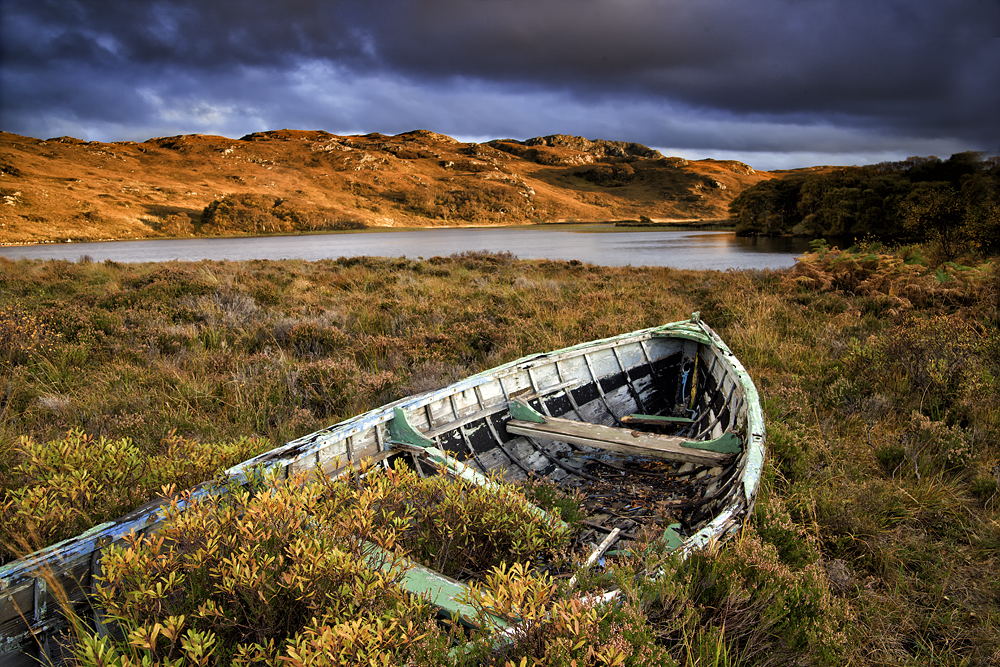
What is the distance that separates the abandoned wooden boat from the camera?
2062 millimetres

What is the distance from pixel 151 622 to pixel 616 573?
1790 millimetres

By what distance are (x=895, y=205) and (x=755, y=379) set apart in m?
32.0

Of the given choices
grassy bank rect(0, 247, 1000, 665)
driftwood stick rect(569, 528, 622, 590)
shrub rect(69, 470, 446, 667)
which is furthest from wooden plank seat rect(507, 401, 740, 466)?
shrub rect(69, 470, 446, 667)

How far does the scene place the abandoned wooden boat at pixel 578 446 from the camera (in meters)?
2.06

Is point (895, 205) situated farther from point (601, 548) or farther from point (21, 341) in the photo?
point (21, 341)

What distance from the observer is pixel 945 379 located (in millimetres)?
5309

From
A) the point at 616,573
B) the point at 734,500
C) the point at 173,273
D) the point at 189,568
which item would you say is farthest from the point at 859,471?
the point at 173,273

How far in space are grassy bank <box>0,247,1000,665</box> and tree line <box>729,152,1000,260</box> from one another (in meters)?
5.34

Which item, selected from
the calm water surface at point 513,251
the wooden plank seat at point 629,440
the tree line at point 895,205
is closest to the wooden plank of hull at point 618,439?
the wooden plank seat at point 629,440

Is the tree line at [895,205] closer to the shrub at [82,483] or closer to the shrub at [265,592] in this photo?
the shrub at [265,592]

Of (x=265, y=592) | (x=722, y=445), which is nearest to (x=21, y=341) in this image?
(x=265, y=592)

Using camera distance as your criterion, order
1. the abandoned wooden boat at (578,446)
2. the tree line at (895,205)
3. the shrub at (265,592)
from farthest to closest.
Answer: the tree line at (895,205), the abandoned wooden boat at (578,446), the shrub at (265,592)

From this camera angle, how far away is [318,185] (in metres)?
102

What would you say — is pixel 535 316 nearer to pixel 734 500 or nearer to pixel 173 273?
pixel 734 500
